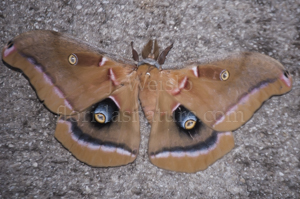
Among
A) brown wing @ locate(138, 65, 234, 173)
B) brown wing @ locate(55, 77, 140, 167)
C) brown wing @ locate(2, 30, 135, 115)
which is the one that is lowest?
brown wing @ locate(138, 65, 234, 173)

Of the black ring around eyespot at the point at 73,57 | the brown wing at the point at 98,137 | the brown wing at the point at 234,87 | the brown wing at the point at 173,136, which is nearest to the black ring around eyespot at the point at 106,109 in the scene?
the brown wing at the point at 98,137

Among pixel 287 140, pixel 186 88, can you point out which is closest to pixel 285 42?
pixel 287 140

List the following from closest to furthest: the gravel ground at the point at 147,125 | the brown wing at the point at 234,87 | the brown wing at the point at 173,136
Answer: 1. the brown wing at the point at 234,87
2. the brown wing at the point at 173,136
3. the gravel ground at the point at 147,125

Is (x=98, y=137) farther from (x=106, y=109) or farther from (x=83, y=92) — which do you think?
(x=83, y=92)

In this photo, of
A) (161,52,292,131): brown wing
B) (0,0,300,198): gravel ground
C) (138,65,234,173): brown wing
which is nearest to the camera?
(161,52,292,131): brown wing

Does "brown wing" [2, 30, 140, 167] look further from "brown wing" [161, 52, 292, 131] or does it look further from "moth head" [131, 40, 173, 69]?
"brown wing" [161, 52, 292, 131]

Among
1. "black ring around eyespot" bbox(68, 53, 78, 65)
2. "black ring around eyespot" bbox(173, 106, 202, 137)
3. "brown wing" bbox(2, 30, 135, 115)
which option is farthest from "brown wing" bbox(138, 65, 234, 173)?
"black ring around eyespot" bbox(68, 53, 78, 65)

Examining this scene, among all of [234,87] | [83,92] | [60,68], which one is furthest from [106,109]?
[234,87]

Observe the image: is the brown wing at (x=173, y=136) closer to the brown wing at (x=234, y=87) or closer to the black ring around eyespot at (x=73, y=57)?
the brown wing at (x=234, y=87)
